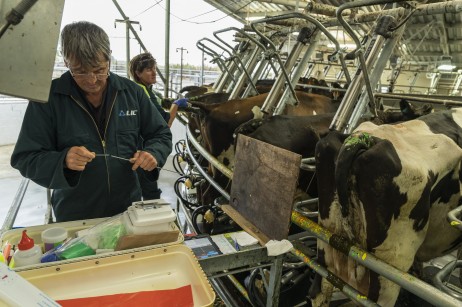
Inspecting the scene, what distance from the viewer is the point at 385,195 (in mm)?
1044

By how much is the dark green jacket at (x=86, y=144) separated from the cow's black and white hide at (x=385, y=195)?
767 millimetres

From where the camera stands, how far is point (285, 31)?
10.9ft

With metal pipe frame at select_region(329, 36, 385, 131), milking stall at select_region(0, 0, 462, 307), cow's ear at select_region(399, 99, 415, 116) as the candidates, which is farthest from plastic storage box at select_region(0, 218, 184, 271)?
cow's ear at select_region(399, 99, 415, 116)

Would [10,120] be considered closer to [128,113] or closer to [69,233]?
[128,113]

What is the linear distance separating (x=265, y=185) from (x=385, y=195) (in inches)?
19.4

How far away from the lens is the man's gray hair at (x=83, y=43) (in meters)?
1.15

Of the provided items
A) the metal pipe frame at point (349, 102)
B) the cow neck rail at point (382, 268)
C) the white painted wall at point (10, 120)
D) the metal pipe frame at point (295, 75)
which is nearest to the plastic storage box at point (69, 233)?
the cow neck rail at point (382, 268)

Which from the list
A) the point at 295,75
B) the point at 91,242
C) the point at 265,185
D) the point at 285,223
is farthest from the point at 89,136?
the point at 295,75

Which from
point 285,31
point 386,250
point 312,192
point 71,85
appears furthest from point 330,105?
point 71,85

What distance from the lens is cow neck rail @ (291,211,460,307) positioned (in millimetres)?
821

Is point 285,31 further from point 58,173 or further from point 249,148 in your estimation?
point 58,173

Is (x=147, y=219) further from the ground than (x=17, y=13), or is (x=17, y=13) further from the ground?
(x=17, y=13)

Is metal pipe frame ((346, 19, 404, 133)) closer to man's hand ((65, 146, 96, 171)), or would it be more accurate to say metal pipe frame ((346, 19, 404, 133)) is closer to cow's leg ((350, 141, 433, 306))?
cow's leg ((350, 141, 433, 306))

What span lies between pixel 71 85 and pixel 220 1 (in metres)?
7.64
